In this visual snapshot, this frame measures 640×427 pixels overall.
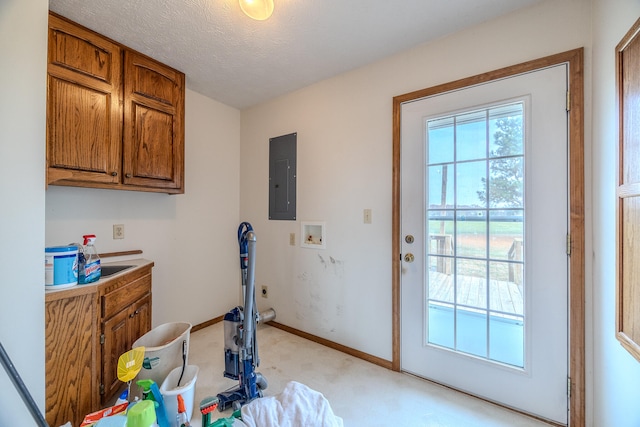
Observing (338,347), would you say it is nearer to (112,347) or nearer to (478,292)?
(478,292)

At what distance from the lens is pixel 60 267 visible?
136cm

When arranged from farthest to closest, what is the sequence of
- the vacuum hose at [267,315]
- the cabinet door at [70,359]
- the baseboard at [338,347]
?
the vacuum hose at [267,315]
the baseboard at [338,347]
the cabinet door at [70,359]

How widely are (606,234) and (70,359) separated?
109 inches

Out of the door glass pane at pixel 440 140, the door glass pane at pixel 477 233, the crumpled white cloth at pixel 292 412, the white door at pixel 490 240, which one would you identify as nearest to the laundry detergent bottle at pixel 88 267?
the crumpled white cloth at pixel 292 412

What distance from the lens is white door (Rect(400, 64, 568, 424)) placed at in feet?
4.88

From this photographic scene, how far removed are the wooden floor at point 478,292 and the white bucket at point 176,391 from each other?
166 centimetres

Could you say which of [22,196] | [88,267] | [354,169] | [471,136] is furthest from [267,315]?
[471,136]

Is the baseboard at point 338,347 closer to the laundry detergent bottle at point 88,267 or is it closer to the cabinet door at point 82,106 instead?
the laundry detergent bottle at point 88,267

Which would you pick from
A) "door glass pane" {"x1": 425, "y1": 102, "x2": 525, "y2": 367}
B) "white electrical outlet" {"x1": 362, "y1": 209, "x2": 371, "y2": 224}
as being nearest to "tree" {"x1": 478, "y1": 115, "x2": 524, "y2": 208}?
"door glass pane" {"x1": 425, "y1": 102, "x2": 525, "y2": 367}

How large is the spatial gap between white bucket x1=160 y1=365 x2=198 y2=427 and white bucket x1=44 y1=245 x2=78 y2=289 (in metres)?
0.77

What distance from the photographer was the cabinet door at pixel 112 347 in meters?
1.54

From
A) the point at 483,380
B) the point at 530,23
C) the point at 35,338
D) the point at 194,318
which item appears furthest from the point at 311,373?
the point at 530,23

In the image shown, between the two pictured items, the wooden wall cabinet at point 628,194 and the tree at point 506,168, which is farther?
the tree at point 506,168

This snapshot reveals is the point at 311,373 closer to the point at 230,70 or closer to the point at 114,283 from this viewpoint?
the point at 114,283
